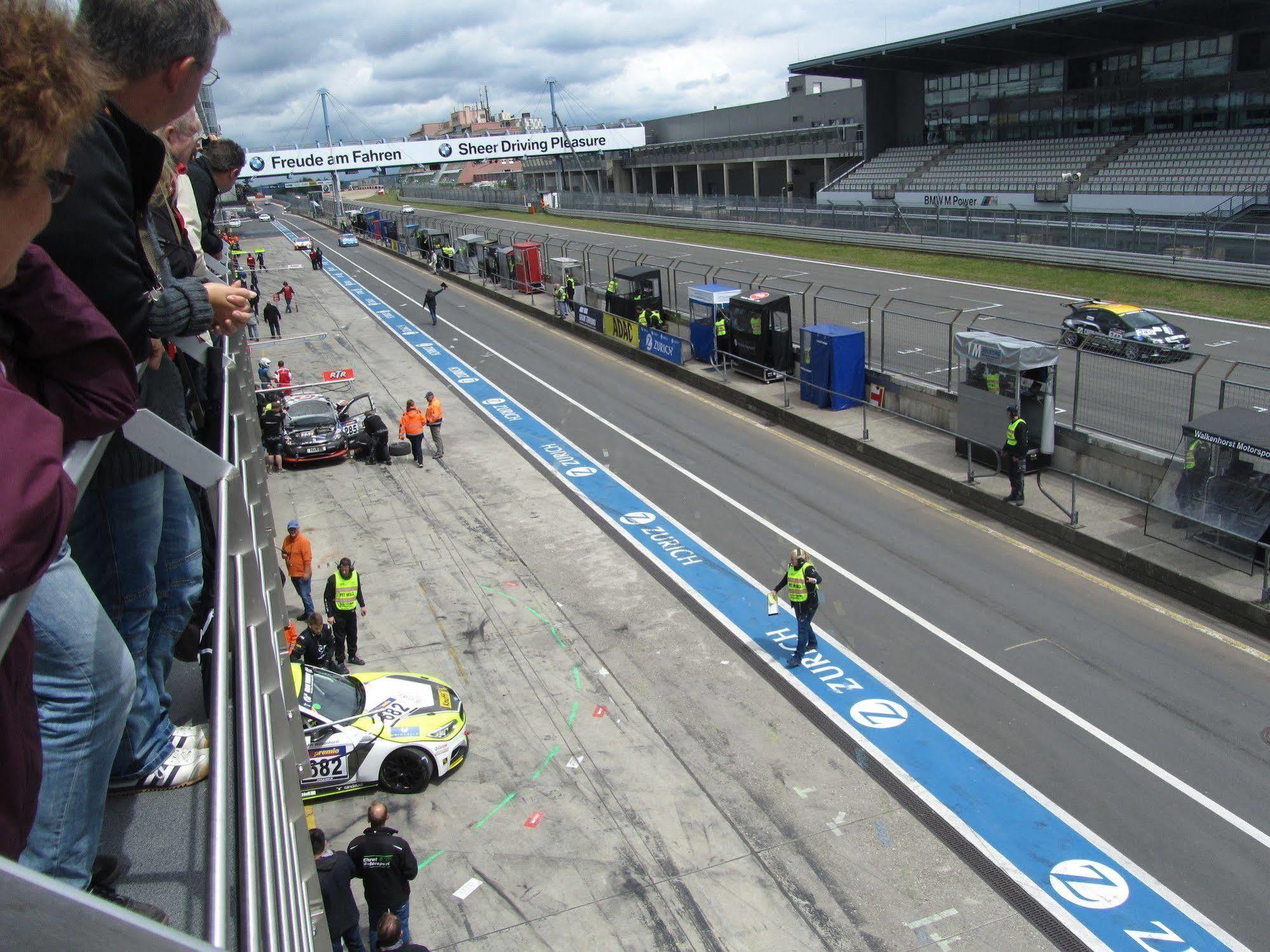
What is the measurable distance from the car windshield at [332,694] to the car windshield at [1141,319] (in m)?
22.3

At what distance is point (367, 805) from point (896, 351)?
18.4 metres

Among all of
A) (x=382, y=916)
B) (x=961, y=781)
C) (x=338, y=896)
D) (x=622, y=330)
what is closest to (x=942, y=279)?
(x=622, y=330)

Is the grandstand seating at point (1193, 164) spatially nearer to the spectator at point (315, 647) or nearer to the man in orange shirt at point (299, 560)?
the man in orange shirt at point (299, 560)

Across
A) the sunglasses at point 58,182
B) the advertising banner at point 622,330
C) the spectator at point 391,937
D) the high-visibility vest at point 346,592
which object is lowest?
the spectator at point 391,937

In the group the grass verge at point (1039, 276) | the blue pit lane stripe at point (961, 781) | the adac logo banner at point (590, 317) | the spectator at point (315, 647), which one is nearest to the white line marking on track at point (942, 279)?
the grass verge at point (1039, 276)

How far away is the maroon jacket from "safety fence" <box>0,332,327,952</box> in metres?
0.11

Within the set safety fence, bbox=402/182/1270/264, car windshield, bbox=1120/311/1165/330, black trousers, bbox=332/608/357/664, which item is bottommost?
black trousers, bbox=332/608/357/664

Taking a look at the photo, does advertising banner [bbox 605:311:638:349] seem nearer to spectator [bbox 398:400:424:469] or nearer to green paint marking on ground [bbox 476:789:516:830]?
spectator [bbox 398:400:424:469]

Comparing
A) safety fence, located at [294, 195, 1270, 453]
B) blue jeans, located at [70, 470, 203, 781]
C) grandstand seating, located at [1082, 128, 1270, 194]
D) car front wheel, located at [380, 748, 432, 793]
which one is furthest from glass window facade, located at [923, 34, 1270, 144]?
blue jeans, located at [70, 470, 203, 781]

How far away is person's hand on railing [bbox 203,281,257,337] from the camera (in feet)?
12.5

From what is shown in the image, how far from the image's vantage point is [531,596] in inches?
635

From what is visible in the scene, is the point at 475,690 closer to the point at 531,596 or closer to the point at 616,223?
the point at 531,596

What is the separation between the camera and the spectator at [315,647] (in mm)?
12922

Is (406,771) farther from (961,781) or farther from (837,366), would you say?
(837,366)
